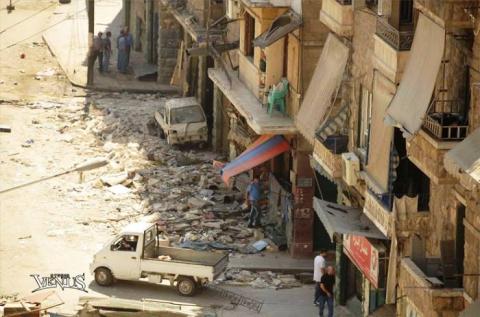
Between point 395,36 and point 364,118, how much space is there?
4689mm

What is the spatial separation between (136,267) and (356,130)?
640cm

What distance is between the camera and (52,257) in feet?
138

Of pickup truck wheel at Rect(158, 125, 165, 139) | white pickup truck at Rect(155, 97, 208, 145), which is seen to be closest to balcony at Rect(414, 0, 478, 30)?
white pickup truck at Rect(155, 97, 208, 145)

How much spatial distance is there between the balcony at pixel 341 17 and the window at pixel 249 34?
355 inches

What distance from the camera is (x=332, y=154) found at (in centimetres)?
3662

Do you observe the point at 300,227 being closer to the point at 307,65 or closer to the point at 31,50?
the point at 307,65

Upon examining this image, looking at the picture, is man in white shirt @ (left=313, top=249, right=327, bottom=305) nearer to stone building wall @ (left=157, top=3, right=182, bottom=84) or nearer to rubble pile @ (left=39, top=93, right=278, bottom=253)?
rubble pile @ (left=39, top=93, right=278, bottom=253)

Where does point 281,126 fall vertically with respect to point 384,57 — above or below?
below

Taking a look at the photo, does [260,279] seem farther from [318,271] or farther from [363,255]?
[363,255]

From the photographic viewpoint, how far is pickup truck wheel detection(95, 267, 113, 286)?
129 ft

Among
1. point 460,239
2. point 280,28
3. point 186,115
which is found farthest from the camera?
point 186,115

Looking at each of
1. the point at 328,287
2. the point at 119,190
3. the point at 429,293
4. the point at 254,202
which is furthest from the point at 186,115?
the point at 429,293

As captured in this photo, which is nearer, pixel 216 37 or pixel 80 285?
pixel 80 285

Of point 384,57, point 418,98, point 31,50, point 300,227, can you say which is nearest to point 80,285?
point 300,227
